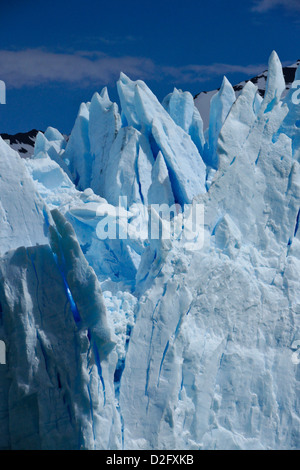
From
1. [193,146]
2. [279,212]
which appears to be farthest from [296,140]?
[193,146]

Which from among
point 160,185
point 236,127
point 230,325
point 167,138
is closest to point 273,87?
point 236,127

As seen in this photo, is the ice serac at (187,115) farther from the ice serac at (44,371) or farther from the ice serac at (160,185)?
the ice serac at (44,371)

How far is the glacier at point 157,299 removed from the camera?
18.6ft

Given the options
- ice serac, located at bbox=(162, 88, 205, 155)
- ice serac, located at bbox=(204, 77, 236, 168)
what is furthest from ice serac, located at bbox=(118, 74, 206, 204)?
ice serac, located at bbox=(162, 88, 205, 155)

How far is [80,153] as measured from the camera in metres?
8.93

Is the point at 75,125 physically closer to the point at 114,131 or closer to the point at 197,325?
the point at 114,131

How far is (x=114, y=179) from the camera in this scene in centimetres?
776

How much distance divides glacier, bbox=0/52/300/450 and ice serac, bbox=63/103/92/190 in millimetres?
824

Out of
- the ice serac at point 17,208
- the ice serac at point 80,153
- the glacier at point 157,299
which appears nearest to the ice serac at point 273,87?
the glacier at point 157,299

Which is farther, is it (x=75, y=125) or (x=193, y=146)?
(x=75, y=125)

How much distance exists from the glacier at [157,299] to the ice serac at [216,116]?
1.01 m

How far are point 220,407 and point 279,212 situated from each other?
224cm

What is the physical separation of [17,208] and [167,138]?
2.75 meters

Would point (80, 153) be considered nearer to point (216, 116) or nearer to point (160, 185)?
point (160, 185)
